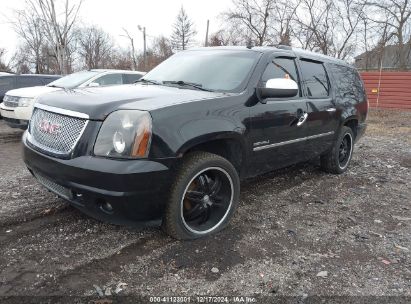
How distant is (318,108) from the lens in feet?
16.1

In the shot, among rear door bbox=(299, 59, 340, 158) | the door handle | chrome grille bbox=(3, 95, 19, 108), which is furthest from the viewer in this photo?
chrome grille bbox=(3, 95, 19, 108)

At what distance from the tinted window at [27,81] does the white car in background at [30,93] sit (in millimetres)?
2551

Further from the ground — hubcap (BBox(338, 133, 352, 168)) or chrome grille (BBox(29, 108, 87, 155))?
chrome grille (BBox(29, 108, 87, 155))

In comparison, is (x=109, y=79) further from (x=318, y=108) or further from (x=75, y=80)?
(x=318, y=108)

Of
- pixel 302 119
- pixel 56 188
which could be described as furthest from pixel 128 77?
pixel 56 188

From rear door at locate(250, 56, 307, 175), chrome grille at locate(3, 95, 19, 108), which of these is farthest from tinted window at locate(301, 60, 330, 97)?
chrome grille at locate(3, 95, 19, 108)

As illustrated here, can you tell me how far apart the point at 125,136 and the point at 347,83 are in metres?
4.23

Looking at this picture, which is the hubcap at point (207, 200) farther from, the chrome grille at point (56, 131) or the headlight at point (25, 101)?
the headlight at point (25, 101)

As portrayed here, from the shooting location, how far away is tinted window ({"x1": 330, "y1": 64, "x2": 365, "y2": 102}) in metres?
5.61

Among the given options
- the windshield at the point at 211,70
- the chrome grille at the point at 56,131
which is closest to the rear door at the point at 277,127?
the windshield at the point at 211,70

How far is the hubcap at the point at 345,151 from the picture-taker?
6.09m

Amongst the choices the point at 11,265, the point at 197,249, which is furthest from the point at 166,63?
the point at 11,265

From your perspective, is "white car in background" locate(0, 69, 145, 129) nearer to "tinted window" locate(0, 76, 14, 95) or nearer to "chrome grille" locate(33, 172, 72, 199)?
"tinted window" locate(0, 76, 14, 95)

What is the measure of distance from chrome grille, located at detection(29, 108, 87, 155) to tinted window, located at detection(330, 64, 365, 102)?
12.6 feet
